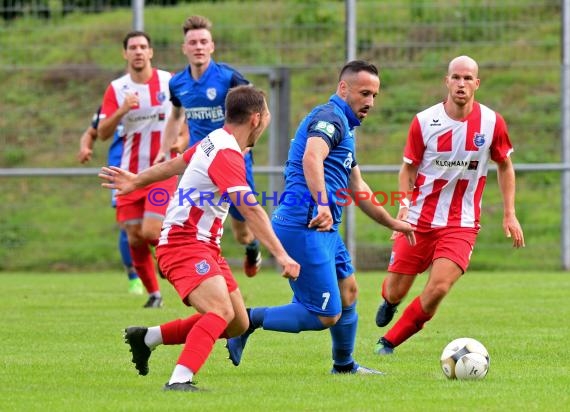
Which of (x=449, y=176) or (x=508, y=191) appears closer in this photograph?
(x=508, y=191)

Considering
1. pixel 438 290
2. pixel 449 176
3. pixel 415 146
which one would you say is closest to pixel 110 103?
pixel 415 146

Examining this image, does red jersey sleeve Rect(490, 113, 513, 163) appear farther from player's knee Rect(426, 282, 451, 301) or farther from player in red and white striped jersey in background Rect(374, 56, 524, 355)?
player's knee Rect(426, 282, 451, 301)

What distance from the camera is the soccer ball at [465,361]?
7.54m

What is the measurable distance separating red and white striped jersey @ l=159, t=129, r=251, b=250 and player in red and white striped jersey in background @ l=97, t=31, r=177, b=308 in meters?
5.21

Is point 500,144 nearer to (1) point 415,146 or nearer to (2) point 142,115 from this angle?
(1) point 415,146

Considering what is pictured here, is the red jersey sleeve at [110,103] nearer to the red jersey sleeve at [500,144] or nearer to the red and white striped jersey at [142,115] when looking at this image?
the red and white striped jersey at [142,115]

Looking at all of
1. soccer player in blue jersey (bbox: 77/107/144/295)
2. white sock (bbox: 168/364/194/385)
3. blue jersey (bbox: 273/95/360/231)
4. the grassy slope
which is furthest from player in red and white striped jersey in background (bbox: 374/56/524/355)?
the grassy slope

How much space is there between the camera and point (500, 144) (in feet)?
30.6

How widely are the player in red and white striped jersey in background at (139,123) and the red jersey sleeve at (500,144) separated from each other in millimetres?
4103

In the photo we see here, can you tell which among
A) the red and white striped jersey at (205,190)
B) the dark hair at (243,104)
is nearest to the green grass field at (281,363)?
the red and white striped jersey at (205,190)

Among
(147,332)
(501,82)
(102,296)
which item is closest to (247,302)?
(102,296)

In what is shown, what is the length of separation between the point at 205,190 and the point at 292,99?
11856mm

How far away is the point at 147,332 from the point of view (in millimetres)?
7426

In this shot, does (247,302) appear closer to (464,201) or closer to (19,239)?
(464,201)
